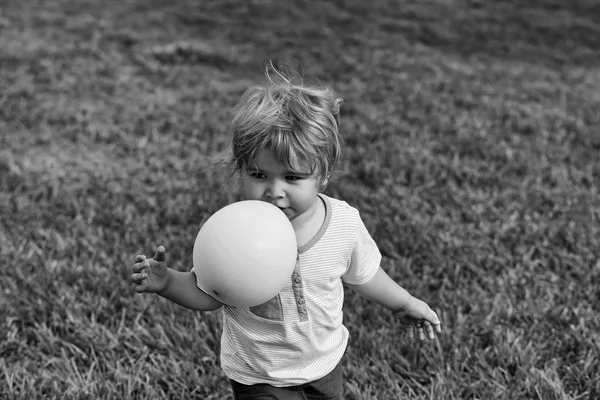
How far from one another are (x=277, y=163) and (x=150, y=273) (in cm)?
49

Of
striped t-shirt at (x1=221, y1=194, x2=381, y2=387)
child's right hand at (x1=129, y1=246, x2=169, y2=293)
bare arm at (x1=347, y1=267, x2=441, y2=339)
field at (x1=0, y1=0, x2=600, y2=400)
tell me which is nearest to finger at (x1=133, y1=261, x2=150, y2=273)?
child's right hand at (x1=129, y1=246, x2=169, y2=293)

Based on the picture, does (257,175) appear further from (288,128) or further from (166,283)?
(166,283)

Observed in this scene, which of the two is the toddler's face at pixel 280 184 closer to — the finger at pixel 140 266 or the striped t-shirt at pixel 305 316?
the striped t-shirt at pixel 305 316

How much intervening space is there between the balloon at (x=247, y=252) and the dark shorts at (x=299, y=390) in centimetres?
44

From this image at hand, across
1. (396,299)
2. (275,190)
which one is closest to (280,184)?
(275,190)

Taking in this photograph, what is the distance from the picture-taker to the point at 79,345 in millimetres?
3203

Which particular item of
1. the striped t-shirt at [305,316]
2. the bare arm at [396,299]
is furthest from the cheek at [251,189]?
the bare arm at [396,299]

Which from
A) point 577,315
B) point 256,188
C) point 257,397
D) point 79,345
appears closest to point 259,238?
point 256,188

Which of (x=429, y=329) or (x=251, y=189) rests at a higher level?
(x=251, y=189)

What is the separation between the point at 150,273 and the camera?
2.07 meters

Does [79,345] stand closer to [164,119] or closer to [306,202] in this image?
[306,202]

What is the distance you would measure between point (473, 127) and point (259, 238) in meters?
4.00

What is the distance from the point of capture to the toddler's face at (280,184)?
2012 mm

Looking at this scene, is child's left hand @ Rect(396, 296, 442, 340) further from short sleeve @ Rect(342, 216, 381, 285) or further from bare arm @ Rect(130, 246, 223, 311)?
bare arm @ Rect(130, 246, 223, 311)
